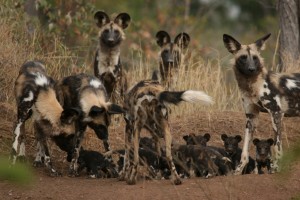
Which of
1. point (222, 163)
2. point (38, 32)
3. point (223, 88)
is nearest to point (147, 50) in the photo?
point (38, 32)

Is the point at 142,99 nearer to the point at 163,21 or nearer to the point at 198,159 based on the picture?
the point at 198,159

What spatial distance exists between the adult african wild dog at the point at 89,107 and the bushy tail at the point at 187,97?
686 millimetres

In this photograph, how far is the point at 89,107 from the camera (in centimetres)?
613

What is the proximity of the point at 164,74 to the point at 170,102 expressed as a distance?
151 inches

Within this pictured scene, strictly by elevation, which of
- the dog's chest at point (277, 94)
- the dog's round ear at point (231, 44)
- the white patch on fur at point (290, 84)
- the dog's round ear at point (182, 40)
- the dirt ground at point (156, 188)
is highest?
the dog's round ear at point (182, 40)

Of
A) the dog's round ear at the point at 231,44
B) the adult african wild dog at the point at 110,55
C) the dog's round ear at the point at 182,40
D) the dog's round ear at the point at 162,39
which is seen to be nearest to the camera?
the dog's round ear at the point at 231,44

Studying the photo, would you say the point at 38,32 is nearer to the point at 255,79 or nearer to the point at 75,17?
the point at 75,17

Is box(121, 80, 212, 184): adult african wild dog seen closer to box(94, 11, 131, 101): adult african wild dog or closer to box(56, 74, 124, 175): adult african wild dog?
box(56, 74, 124, 175): adult african wild dog

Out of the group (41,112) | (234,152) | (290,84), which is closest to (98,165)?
(41,112)

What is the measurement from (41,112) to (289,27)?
16.2 ft

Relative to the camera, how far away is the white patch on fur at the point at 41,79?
6359mm

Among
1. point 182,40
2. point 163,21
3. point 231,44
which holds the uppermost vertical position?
point 163,21

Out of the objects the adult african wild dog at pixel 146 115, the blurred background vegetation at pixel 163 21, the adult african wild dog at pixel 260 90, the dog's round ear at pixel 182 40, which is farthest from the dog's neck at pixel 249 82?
the blurred background vegetation at pixel 163 21

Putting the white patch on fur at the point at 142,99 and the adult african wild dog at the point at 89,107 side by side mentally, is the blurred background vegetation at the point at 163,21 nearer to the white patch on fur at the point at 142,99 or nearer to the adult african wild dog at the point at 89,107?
the adult african wild dog at the point at 89,107
